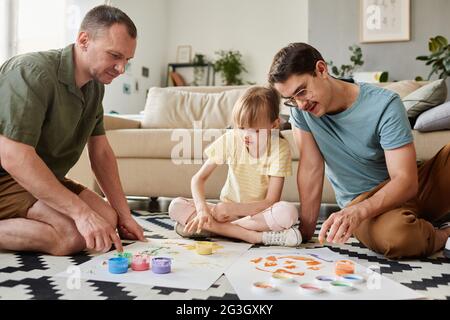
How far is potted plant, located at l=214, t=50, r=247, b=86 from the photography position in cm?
564

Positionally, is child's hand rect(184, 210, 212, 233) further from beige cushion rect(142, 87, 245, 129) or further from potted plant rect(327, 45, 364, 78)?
potted plant rect(327, 45, 364, 78)

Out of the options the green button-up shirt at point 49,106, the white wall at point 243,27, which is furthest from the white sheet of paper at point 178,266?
the white wall at point 243,27

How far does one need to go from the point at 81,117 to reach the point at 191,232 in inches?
21.7

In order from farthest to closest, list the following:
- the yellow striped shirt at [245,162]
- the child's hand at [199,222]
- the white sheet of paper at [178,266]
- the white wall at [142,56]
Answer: the white wall at [142,56] < the yellow striped shirt at [245,162] < the child's hand at [199,222] < the white sheet of paper at [178,266]

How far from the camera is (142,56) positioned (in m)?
5.48

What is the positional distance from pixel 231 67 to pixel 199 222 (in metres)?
4.36

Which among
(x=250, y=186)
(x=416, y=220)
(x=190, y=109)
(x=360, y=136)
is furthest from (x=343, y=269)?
(x=190, y=109)

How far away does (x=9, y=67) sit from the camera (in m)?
1.27

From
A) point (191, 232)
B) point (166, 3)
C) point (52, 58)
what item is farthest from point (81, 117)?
point (166, 3)

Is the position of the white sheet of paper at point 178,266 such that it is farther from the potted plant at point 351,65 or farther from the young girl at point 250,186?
the potted plant at point 351,65

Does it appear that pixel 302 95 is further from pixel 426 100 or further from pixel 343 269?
pixel 426 100

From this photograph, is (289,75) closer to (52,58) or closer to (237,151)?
(237,151)

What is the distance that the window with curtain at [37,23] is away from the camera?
354cm

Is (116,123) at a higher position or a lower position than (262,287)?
higher
